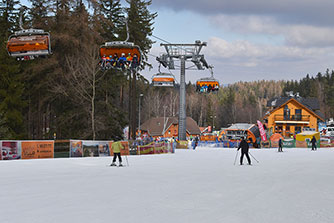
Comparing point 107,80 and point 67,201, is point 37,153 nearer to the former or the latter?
point 67,201

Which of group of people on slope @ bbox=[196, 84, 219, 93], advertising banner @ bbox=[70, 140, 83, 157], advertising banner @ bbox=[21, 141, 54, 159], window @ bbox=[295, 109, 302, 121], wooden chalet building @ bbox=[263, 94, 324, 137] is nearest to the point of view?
advertising banner @ bbox=[21, 141, 54, 159]

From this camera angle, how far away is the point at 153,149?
27984 mm

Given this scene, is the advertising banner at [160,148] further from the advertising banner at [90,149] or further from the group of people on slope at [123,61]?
the group of people on slope at [123,61]

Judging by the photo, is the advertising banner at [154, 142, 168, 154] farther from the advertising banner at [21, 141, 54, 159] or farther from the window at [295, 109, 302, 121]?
the window at [295, 109, 302, 121]

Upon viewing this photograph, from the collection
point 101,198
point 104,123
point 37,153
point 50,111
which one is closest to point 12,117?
point 50,111

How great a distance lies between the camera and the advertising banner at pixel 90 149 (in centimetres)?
2230

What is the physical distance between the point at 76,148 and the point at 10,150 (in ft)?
12.8

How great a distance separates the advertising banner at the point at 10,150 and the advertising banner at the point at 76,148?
3146 millimetres

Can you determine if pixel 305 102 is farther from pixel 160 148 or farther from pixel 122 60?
pixel 122 60

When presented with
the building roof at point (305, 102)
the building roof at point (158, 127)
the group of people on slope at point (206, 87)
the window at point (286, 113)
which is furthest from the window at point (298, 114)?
the group of people on slope at point (206, 87)

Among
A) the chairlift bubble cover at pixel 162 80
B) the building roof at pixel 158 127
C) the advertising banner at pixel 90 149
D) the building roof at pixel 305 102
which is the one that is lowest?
the advertising banner at pixel 90 149

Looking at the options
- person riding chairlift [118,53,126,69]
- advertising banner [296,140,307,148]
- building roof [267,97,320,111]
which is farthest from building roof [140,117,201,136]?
person riding chairlift [118,53,126,69]

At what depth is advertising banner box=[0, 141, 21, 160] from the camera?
741 inches

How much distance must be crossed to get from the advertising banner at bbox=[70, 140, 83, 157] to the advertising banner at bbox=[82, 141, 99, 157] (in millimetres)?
234
